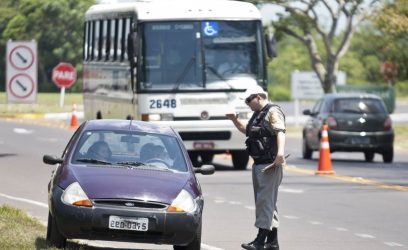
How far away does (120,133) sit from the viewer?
14.8 meters

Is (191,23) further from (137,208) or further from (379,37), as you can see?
(379,37)

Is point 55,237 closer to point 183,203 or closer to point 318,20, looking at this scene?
point 183,203

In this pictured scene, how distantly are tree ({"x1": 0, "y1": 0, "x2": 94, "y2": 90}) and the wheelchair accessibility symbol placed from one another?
58.0 m

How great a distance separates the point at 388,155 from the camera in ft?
109

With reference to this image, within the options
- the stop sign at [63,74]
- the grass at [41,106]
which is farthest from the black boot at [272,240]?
the stop sign at [63,74]

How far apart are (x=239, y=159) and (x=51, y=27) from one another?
6275 cm

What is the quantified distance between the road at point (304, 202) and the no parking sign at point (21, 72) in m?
1.33

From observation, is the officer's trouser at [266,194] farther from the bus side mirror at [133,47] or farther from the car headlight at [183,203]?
the bus side mirror at [133,47]

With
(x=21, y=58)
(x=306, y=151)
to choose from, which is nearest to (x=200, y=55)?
(x=306, y=151)

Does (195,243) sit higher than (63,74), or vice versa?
(195,243)

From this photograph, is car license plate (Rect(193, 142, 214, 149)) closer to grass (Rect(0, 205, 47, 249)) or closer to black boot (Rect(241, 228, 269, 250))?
grass (Rect(0, 205, 47, 249))

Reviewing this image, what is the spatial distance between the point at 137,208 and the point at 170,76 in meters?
15.1

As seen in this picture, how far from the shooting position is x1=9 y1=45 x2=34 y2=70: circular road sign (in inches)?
1369

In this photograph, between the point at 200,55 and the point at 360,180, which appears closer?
the point at 360,180
